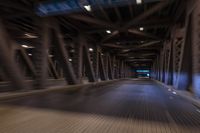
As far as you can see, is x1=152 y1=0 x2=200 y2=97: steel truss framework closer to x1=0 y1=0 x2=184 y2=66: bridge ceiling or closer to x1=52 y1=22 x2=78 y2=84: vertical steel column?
x1=0 y1=0 x2=184 y2=66: bridge ceiling

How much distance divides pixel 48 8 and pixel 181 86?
422 inches

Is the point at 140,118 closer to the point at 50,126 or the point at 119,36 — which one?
the point at 50,126

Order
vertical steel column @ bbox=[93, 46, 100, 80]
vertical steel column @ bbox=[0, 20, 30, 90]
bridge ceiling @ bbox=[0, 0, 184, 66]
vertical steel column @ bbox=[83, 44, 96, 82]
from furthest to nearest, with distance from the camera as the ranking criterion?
vertical steel column @ bbox=[93, 46, 100, 80] < vertical steel column @ bbox=[83, 44, 96, 82] < bridge ceiling @ bbox=[0, 0, 184, 66] < vertical steel column @ bbox=[0, 20, 30, 90]

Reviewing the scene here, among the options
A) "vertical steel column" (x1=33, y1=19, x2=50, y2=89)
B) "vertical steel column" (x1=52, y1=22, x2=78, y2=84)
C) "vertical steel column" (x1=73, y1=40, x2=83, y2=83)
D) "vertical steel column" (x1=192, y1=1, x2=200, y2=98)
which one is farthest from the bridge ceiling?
"vertical steel column" (x1=192, y1=1, x2=200, y2=98)

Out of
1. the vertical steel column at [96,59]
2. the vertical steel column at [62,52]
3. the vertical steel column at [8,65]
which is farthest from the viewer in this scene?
the vertical steel column at [96,59]

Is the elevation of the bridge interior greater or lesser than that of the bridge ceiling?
lesser

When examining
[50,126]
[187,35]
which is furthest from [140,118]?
[187,35]

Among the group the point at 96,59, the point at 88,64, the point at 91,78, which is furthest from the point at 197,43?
the point at 96,59

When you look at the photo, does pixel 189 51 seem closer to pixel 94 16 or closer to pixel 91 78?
pixel 94 16

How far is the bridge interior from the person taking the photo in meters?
5.31

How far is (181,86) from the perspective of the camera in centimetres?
1489

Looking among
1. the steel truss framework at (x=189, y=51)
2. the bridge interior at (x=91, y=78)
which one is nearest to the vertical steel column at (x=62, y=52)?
the bridge interior at (x=91, y=78)

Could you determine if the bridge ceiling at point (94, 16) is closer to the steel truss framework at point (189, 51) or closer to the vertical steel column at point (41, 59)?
the vertical steel column at point (41, 59)

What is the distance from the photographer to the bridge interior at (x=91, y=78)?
17.4ft
